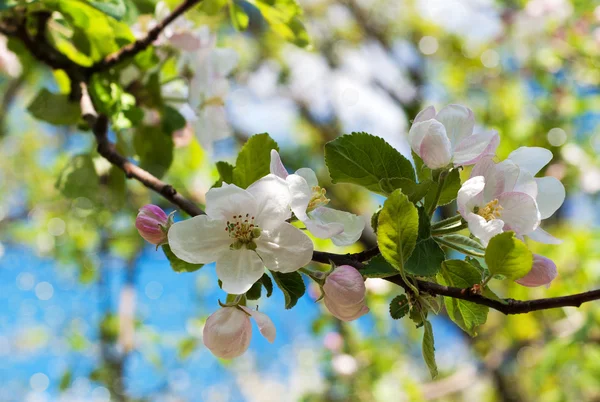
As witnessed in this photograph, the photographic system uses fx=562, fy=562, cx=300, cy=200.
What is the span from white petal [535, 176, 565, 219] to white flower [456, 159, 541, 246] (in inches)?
1.6

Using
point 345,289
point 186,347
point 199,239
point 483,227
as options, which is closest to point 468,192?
point 483,227

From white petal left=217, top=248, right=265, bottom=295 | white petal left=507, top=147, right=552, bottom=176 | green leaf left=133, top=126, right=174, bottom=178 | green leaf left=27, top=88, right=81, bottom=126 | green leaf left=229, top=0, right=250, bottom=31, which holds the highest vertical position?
white petal left=507, top=147, right=552, bottom=176

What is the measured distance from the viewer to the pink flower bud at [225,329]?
0.52 meters

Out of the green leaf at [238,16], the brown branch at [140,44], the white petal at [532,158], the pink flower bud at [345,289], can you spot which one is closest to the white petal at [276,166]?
the pink flower bud at [345,289]

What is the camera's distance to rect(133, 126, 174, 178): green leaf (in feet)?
3.13

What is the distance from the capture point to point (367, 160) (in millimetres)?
526

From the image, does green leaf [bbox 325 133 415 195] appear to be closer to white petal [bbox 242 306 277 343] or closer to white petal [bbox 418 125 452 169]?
white petal [bbox 418 125 452 169]

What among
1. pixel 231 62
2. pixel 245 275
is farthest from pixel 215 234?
pixel 231 62

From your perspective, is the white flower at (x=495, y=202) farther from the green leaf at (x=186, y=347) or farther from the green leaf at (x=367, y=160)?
the green leaf at (x=186, y=347)

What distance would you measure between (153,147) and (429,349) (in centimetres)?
63

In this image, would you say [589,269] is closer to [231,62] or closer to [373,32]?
[231,62]

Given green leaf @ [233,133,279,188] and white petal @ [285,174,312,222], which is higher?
white petal @ [285,174,312,222]

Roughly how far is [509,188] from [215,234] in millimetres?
274

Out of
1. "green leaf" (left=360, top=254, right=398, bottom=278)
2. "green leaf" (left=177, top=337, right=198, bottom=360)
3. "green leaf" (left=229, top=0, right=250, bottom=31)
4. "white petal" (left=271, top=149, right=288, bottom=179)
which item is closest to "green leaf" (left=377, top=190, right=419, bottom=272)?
"green leaf" (left=360, top=254, right=398, bottom=278)
